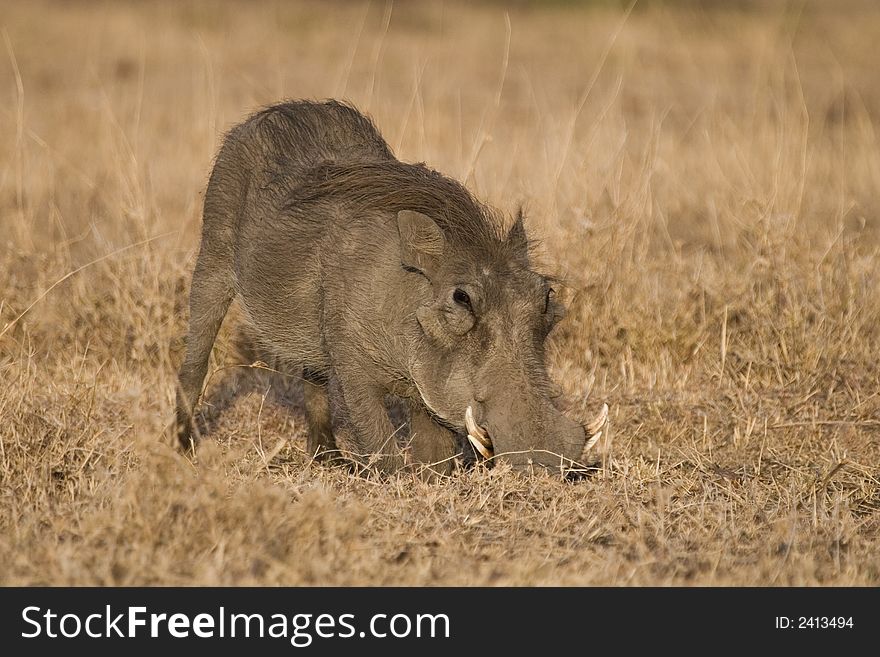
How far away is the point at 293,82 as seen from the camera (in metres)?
11.4

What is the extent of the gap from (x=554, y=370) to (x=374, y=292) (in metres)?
1.65

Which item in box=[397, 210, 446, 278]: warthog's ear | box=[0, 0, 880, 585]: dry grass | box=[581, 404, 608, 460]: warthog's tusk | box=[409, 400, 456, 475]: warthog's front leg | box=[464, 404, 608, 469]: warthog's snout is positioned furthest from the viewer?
box=[409, 400, 456, 475]: warthog's front leg

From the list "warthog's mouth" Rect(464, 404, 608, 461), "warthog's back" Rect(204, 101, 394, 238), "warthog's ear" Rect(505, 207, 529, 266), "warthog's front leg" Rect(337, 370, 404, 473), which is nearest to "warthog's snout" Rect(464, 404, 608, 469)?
"warthog's mouth" Rect(464, 404, 608, 461)

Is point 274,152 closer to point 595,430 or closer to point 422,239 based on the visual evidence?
point 422,239

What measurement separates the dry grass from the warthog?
203 millimetres

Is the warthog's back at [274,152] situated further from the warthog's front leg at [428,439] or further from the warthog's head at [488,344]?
the warthog's front leg at [428,439]

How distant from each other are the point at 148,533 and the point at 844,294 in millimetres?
3436

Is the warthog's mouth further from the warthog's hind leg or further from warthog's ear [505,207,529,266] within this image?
the warthog's hind leg

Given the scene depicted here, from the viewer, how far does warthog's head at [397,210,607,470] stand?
3611mm

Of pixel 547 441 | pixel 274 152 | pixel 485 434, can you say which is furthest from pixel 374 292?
pixel 274 152

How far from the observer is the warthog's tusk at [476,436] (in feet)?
11.8

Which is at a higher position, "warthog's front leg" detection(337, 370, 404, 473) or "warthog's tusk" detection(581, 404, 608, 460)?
"warthog's front leg" detection(337, 370, 404, 473)
